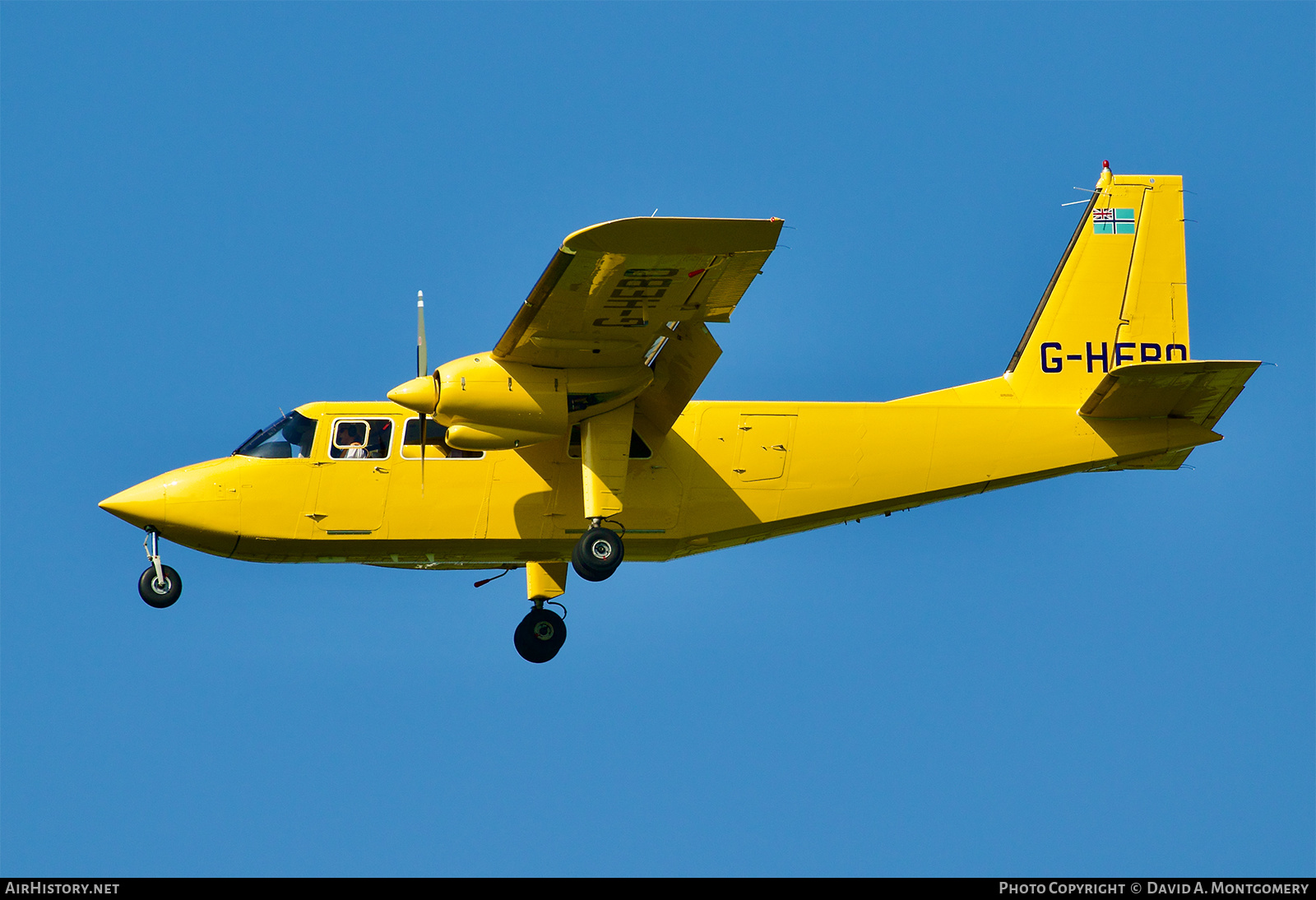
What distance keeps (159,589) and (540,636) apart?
15.8ft

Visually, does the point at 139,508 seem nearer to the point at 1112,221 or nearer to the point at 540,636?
the point at 540,636

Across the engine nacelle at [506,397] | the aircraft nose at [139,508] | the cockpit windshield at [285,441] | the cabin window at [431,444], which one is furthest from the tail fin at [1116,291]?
the aircraft nose at [139,508]

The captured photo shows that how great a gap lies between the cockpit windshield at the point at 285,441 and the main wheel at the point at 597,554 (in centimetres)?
352

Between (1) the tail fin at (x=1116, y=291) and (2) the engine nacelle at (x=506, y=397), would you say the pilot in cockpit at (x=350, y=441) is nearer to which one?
(2) the engine nacelle at (x=506, y=397)

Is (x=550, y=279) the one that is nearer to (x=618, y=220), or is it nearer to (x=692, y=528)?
(x=618, y=220)

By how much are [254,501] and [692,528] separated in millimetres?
5210

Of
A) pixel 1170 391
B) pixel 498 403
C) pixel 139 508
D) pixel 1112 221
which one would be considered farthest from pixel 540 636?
pixel 1112 221

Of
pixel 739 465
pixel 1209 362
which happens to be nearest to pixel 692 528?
pixel 739 465

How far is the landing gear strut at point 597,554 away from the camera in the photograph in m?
18.0

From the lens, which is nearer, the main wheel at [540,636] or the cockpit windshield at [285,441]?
the cockpit windshield at [285,441]

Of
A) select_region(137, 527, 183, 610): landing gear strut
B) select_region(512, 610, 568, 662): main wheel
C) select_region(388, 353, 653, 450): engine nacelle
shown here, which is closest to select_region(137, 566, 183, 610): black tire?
select_region(137, 527, 183, 610): landing gear strut

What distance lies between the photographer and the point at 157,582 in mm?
18406

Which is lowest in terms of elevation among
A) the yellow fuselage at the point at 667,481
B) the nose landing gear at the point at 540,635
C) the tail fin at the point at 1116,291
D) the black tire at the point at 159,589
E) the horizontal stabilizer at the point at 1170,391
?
the black tire at the point at 159,589

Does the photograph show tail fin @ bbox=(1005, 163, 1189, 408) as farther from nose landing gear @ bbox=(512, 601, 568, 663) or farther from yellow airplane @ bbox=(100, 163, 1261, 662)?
nose landing gear @ bbox=(512, 601, 568, 663)
